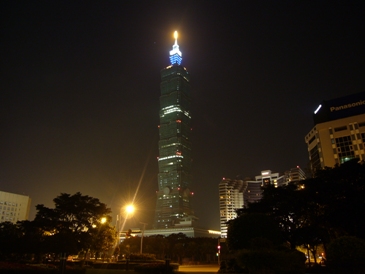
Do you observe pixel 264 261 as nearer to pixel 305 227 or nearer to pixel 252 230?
pixel 252 230

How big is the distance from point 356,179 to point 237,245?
19758 millimetres

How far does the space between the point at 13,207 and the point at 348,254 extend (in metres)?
159

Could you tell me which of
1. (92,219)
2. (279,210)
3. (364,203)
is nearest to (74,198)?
(92,219)

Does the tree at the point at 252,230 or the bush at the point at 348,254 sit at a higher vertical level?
the tree at the point at 252,230

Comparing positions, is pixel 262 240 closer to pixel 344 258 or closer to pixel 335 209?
pixel 344 258

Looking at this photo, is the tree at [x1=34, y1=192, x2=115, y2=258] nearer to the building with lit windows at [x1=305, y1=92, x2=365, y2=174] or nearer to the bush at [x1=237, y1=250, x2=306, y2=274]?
the bush at [x1=237, y1=250, x2=306, y2=274]

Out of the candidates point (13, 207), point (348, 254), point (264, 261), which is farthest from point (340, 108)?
point (13, 207)

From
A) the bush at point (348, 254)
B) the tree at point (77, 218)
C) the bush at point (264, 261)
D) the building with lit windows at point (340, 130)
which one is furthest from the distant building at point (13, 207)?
the bush at point (348, 254)

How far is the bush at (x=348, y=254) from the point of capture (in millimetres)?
22934

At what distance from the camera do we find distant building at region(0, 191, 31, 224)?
475ft

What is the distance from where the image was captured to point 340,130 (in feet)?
323

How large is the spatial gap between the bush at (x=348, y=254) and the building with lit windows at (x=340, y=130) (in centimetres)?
7346

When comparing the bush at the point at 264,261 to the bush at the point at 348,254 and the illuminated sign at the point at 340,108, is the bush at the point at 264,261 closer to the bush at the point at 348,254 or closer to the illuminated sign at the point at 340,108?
the bush at the point at 348,254

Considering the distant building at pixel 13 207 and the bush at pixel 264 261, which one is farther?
the distant building at pixel 13 207
